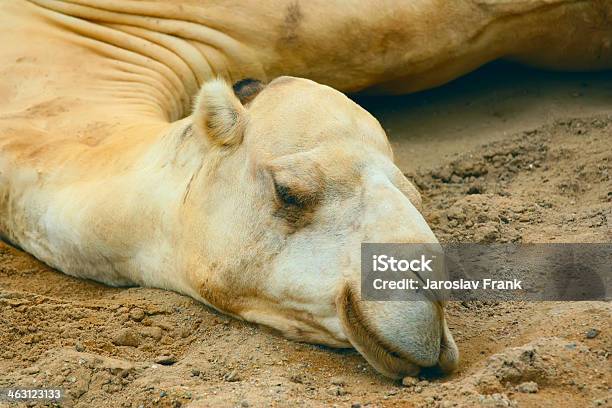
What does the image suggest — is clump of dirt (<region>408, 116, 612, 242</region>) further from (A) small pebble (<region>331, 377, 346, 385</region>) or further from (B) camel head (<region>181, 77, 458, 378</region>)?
(A) small pebble (<region>331, 377, 346, 385</region>)

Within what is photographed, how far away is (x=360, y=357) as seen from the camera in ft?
10.7

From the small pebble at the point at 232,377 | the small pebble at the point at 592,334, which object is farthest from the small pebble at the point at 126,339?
the small pebble at the point at 592,334

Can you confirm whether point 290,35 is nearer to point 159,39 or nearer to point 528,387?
point 159,39

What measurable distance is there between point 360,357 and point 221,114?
1.01m

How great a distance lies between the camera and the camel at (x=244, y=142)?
323 centimetres

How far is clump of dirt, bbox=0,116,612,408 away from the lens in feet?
9.55

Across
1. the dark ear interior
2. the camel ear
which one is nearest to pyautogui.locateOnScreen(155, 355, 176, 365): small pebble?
the camel ear

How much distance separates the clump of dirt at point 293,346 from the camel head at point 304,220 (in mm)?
106

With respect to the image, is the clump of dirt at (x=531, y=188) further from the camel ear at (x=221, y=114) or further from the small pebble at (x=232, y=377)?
the small pebble at (x=232, y=377)

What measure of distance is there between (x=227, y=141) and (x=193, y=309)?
620mm

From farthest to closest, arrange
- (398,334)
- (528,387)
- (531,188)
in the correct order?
(531,188)
(398,334)
(528,387)

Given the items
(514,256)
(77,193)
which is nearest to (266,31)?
(77,193)

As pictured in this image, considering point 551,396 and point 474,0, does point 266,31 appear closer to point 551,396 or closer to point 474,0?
point 474,0

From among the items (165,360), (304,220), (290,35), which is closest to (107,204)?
(165,360)
